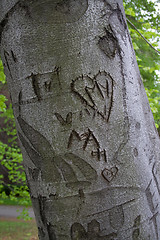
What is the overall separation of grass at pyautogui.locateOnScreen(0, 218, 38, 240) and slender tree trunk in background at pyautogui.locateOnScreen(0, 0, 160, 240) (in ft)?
25.0

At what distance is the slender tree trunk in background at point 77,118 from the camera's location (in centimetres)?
77

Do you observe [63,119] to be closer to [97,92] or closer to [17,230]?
[97,92]

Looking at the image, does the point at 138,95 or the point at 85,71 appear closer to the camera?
the point at 85,71

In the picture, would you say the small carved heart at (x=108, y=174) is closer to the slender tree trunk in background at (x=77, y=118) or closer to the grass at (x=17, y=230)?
the slender tree trunk in background at (x=77, y=118)

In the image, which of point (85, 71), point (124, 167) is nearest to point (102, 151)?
point (124, 167)

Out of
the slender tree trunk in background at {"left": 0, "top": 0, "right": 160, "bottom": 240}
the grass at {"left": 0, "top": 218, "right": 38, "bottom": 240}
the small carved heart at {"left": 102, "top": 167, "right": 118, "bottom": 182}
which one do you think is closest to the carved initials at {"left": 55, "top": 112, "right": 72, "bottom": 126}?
the slender tree trunk in background at {"left": 0, "top": 0, "right": 160, "bottom": 240}

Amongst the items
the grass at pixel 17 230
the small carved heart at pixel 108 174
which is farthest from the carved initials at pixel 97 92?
the grass at pixel 17 230

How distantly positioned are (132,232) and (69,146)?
334 millimetres

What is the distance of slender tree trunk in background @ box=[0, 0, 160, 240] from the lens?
2.53 ft

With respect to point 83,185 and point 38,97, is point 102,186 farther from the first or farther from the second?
point 38,97

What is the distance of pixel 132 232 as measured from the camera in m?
0.80

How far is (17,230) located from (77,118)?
28.0 ft

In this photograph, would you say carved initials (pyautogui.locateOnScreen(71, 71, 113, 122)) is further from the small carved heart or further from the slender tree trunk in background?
the small carved heart

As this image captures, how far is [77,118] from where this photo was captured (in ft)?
2.53
